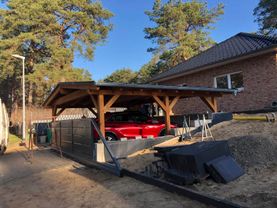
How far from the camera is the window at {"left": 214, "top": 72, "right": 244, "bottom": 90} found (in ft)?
62.9

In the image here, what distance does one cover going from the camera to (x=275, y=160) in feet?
26.2

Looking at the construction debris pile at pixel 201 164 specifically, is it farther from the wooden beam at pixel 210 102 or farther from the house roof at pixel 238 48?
the house roof at pixel 238 48

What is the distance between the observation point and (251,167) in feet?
25.8

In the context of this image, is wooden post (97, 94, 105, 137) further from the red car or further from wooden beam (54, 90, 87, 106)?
the red car

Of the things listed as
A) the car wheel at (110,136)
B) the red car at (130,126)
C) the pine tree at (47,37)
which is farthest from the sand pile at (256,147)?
the pine tree at (47,37)

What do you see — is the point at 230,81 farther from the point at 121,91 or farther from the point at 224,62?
the point at 121,91

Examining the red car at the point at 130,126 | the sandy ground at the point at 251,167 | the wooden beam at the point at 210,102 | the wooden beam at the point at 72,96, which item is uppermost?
the wooden beam at the point at 72,96

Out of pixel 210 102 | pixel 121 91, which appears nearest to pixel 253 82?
pixel 210 102

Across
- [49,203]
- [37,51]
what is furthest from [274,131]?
[37,51]

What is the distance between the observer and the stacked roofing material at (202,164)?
23.9 feet

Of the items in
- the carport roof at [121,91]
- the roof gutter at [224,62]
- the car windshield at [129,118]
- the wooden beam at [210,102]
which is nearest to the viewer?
the carport roof at [121,91]

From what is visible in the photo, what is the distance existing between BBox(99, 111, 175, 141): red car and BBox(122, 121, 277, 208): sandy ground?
2.47 metres

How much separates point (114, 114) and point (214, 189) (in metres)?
9.32

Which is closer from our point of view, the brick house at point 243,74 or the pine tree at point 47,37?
the brick house at point 243,74
